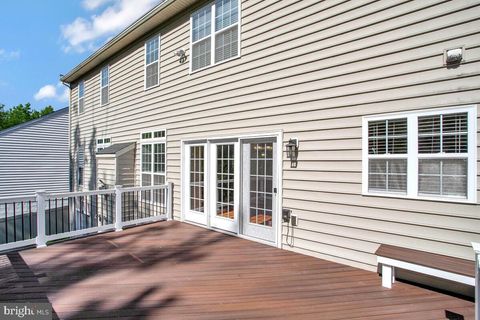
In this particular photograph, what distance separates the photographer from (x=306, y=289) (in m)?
3.45

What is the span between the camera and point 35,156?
16.0 meters

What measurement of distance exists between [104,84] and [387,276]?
10.7 m

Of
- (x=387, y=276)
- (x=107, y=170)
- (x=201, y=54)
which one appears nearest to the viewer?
(x=387, y=276)

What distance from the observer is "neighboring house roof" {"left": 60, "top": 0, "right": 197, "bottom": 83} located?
23.1ft

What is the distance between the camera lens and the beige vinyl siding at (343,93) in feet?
11.1

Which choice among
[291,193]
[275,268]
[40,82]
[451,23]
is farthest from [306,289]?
[40,82]

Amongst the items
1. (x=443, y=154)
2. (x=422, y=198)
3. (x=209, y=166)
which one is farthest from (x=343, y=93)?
(x=209, y=166)

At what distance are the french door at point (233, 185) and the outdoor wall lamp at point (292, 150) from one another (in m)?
0.32

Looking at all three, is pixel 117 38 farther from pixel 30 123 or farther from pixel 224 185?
pixel 30 123

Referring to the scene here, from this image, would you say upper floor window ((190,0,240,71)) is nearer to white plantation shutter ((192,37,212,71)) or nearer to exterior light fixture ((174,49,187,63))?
white plantation shutter ((192,37,212,71))

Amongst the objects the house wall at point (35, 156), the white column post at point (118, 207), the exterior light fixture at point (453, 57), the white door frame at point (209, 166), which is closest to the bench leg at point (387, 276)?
the white door frame at point (209, 166)

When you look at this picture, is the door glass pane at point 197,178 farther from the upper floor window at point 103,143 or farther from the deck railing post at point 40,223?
the upper floor window at point 103,143

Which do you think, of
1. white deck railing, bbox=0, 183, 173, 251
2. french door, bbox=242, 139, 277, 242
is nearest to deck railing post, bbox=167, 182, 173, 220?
white deck railing, bbox=0, 183, 173, 251

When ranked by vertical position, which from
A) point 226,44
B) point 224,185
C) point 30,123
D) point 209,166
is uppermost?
point 226,44
